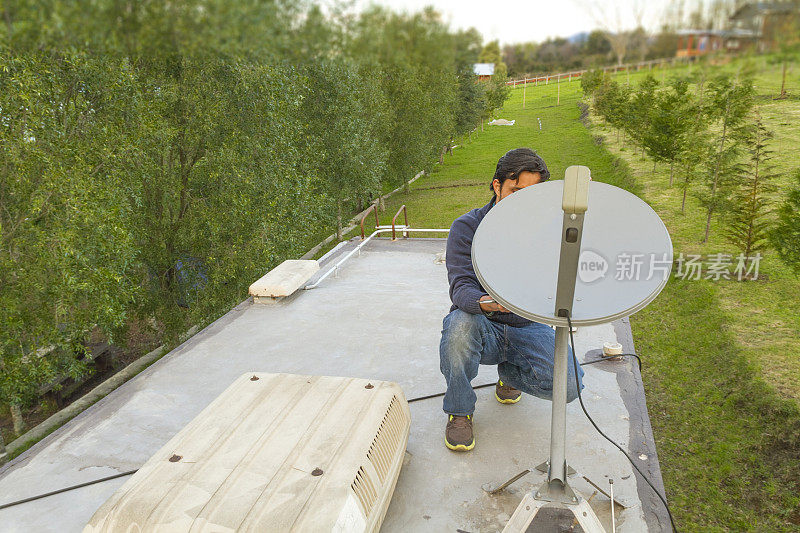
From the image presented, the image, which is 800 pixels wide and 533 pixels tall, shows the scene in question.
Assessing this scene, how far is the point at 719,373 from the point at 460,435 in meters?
4.87

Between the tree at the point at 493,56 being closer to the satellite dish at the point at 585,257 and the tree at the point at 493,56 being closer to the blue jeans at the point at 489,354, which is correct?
the satellite dish at the point at 585,257

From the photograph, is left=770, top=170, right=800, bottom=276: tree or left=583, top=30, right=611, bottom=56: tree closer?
left=583, top=30, right=611, bottom=56: tree

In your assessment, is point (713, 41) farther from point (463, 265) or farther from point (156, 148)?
point (156, 148)

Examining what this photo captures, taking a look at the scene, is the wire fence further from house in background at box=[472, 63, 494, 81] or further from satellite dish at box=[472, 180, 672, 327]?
satellite dish at box=[472, 180, 672, 327]

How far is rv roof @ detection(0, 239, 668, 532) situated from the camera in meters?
2.69

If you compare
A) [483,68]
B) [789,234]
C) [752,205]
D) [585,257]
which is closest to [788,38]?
[483,68]

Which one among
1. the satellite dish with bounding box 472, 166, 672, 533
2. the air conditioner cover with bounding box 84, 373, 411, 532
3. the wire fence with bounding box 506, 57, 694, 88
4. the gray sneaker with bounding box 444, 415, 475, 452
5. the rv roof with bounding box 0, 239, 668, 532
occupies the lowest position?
the rv roof with bounding box 0, 239, 668, 532

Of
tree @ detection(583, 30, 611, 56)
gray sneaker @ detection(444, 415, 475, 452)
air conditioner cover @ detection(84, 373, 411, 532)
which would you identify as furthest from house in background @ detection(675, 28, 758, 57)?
gray sneaker @ detection(444, 415, 475, 452)

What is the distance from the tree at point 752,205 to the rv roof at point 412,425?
4602 millimetres

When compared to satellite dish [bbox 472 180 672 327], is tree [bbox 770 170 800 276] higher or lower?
lower

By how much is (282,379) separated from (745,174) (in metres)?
8.38

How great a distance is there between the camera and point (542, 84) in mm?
1616

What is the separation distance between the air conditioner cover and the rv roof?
41cm

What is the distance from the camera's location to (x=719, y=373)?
21.3ft
